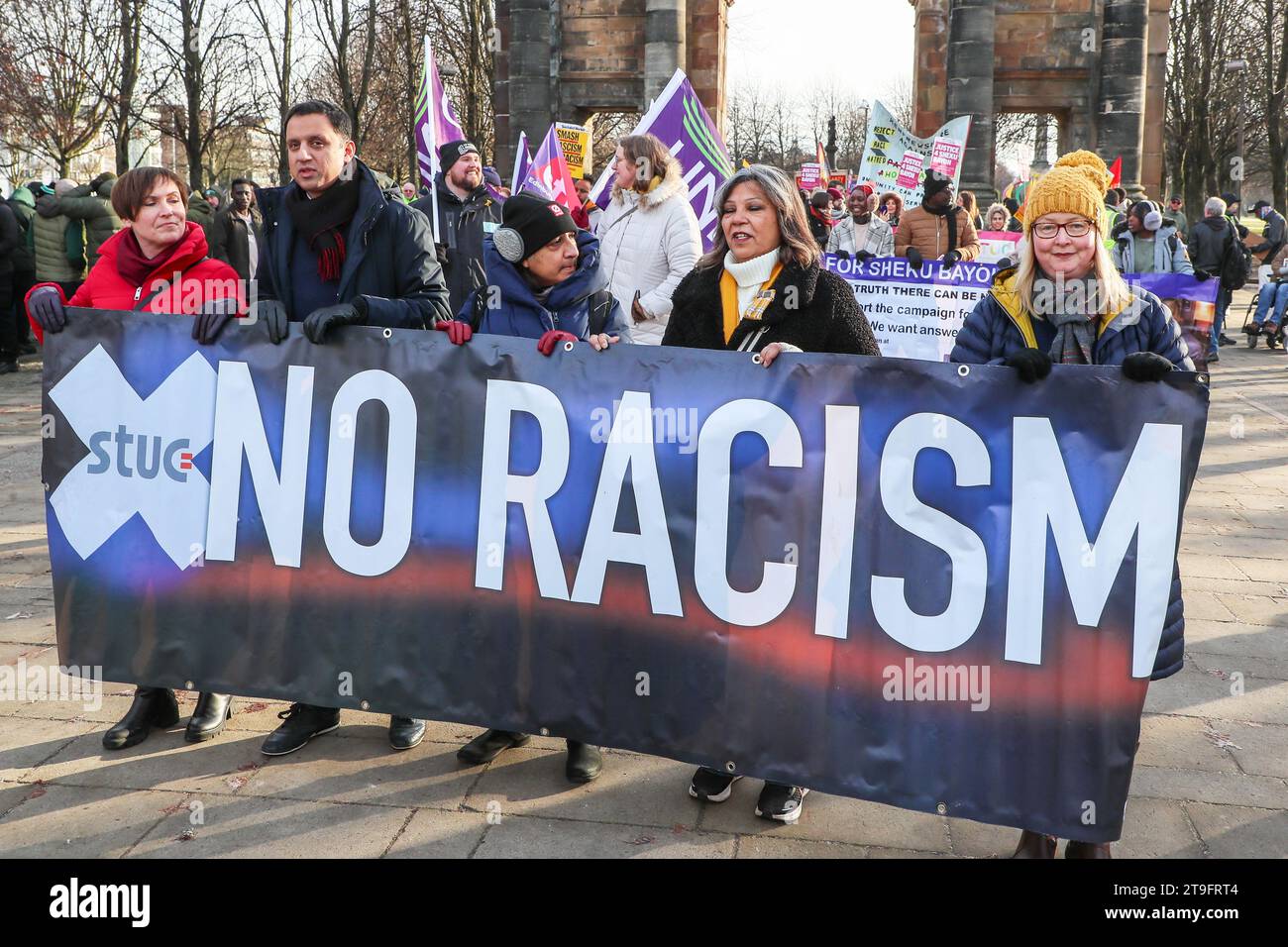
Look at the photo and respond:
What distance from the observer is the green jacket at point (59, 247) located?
48.2 feet

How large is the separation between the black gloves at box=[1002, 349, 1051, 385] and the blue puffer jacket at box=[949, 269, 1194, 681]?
14cm

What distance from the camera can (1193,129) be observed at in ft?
147

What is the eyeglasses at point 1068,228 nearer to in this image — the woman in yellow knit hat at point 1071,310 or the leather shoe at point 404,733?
the woman in yellow knit hat at point 1071,310

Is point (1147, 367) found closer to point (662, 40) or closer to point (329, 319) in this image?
point (329, 319)

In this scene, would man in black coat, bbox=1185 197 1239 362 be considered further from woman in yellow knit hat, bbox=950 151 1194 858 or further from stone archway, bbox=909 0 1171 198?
woman in yellow knit hat, bbox=950 151 1194 858

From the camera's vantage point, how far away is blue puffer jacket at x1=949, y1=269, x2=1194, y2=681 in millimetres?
3482

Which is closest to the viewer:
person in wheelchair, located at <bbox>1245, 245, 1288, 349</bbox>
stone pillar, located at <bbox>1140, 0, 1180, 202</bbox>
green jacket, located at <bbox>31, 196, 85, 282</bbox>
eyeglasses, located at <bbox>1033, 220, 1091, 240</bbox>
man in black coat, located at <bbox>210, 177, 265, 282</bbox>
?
eyeglasses, located at <bbox>1033, 220, 1091, 240</bbox>

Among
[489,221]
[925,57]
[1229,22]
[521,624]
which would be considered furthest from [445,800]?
[1229,22]

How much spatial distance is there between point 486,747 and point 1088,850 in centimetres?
208

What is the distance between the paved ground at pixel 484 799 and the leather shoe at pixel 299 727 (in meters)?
0.04

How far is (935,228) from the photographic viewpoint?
12.1 m

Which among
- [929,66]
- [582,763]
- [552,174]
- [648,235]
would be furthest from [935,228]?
[929,66]

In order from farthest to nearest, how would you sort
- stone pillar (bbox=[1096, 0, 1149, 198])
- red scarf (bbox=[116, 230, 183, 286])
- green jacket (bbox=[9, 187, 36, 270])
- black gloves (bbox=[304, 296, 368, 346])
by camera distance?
stone pillar (bbox=[1096, 0, 1149, 198]) → green jacket (bbox=[9, 187, 36, 270]) → red scarf (bbox=[116, 230, 183, 286]) → black gloves (bbox=[304, 296, 368, 346])

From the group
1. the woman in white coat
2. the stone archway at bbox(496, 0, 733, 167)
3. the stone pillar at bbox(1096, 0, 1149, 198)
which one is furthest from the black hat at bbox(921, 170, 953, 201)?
the stone archway at bbox(496, 0, 733, 167)
